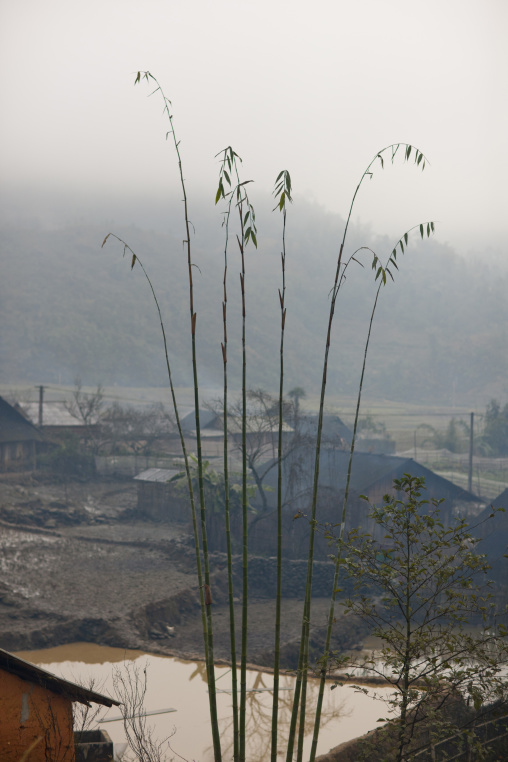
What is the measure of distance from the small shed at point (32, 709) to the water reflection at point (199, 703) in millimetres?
5208

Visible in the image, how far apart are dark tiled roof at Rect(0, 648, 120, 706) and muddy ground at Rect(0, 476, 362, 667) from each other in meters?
8.77

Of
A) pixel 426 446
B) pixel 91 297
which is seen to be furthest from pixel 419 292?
pixel 426 446

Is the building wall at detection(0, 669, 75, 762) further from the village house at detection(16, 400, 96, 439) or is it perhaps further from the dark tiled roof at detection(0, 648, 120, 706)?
the village house at detection(16, 400, 96, 439)

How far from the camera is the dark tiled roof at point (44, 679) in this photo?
4.98m

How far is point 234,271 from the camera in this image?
371 feet

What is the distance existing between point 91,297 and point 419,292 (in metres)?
49.6

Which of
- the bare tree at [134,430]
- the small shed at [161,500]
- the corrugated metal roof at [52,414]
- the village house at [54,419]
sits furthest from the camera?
the corrugated metal roof at [52,414]

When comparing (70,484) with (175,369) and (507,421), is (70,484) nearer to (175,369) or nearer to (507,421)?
(507,421)

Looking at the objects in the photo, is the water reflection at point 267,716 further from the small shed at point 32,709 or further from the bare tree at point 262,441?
the bare tree at point 262,441

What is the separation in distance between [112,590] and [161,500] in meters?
6.50

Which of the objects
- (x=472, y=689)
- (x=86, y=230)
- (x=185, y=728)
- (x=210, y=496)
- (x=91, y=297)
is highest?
(x=86, y=230)

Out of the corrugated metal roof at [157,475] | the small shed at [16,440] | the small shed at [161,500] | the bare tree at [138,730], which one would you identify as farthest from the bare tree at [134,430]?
the bare tree at [138,730]

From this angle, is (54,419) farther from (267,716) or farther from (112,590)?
(267,716)

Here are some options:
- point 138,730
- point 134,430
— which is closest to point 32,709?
point 138,730
